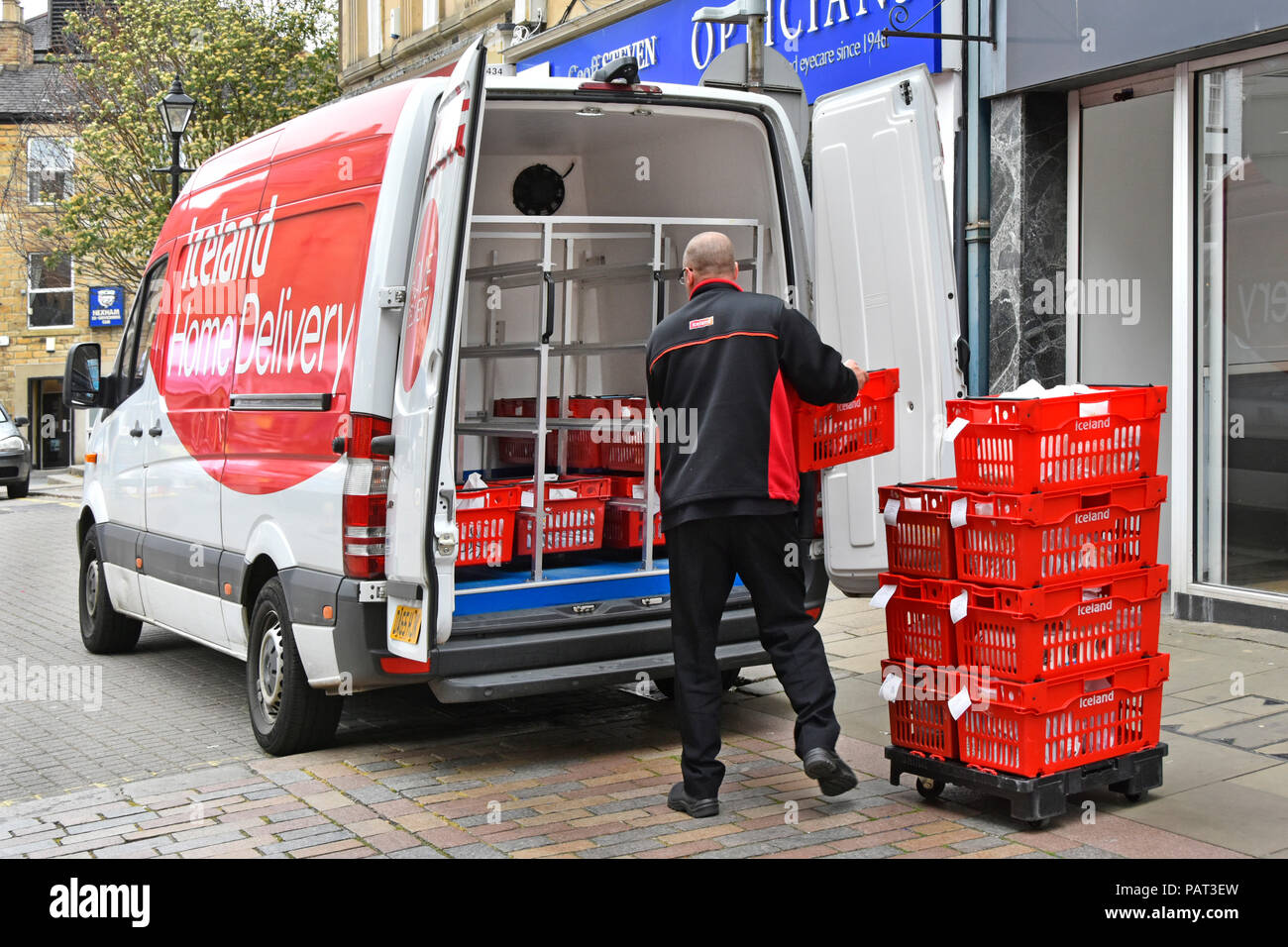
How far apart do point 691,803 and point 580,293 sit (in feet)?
12.7

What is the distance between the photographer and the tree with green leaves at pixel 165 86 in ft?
81.4

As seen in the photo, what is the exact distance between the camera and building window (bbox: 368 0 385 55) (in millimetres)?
21344

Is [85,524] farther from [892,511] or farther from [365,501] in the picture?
[892,511]

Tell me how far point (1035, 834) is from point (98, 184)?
26152 mm

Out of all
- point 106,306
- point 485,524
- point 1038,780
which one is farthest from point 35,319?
point 1038,780

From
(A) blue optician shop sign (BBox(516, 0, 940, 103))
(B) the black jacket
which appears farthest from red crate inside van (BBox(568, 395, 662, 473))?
(A) blue optician shop sign (BBox(516, 0, 940, 103))

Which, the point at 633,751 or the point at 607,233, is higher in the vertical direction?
the point at 607,233

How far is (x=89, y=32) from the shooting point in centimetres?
2670

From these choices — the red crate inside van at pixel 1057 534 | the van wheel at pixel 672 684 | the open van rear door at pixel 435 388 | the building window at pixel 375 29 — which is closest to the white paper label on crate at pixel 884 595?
the red crate inside van at pixel 1057 534

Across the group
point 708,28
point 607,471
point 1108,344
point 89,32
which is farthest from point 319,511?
point 89,32

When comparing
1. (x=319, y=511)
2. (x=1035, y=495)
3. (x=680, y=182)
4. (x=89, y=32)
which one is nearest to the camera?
(x=1035, y=495)

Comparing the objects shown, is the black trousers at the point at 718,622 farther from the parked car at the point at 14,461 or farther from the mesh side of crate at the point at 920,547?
the parked car at the point at 14,461

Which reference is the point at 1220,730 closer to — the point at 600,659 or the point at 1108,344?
the point at 600,659

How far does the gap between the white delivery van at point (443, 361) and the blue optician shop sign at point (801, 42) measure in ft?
11.3
